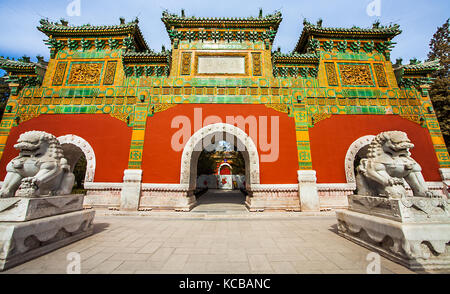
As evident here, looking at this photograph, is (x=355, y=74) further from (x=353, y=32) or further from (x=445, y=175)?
(x=445, y=175)

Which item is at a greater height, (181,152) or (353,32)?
(353,32)

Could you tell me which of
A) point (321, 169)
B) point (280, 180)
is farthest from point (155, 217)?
point (321, 169)

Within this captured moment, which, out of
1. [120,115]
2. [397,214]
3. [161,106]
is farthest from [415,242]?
[120,115]

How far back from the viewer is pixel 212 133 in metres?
7.30

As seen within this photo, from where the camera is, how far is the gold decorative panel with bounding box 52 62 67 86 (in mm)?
8010

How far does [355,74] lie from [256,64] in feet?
15.9

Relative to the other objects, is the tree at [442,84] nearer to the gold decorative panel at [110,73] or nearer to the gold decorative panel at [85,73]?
the gold decorative panel at [110,73]

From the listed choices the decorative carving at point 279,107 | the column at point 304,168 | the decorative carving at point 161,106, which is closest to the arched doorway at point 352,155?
the column at point 304,168

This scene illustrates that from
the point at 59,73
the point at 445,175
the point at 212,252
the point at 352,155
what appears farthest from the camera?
the point at 59,73

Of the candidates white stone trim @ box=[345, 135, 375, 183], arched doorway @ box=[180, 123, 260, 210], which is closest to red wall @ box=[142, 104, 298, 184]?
arched doorway @ box=[180, 123, 260, 210]

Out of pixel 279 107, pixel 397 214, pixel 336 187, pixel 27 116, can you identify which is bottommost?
pixel 397 214

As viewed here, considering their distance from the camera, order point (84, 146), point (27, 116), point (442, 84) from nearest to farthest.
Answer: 1. point (84, 146)
2. point (27, 116)
3. point (442, 84)
